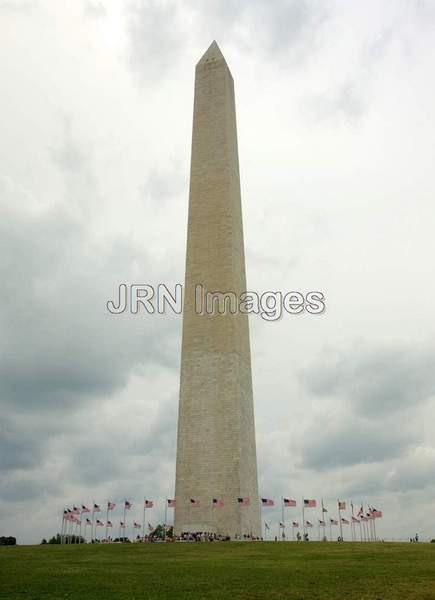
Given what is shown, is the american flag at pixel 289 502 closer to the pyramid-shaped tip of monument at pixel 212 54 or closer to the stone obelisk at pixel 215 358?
the stone obelisk at pixel 215 358

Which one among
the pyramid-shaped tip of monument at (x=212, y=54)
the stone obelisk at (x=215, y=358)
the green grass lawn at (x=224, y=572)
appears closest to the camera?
the green grass lawn at (x=224, y=572)

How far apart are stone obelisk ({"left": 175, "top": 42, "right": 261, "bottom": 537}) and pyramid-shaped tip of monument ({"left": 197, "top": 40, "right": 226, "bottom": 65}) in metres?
1.91

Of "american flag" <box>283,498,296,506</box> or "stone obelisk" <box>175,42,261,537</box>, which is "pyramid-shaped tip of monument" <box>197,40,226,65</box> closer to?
"stone obelisk" <box>175,42,261,537</box>

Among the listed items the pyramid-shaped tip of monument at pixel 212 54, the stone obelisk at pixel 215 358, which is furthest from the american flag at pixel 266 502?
the pyramid-shaped tip of monument at pixel 212 54

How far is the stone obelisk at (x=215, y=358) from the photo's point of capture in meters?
42.4

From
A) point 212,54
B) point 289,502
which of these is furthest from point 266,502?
point 212,54

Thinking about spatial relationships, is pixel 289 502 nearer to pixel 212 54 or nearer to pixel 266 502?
pixel 266 502

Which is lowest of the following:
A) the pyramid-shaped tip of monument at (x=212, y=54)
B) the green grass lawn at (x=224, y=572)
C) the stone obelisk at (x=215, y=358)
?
the green grass lawn at (x=224, y=572)

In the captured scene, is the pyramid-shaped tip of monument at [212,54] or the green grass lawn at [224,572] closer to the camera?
the green grass lawn at [224,572]

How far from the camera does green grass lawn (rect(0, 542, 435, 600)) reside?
1889 centimetres

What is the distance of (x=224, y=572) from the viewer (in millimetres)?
22781

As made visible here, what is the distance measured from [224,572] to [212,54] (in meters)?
43.2

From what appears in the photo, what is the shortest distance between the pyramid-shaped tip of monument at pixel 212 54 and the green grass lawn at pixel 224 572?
37.8m

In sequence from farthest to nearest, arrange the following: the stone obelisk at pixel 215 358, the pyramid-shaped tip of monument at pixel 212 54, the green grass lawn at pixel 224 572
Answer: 1. the pyramid-shaped tip of monument at pixel 212 54
2. the stone obelisk at pixel 215 358
3. the green grass lawn at pixel 224 572
